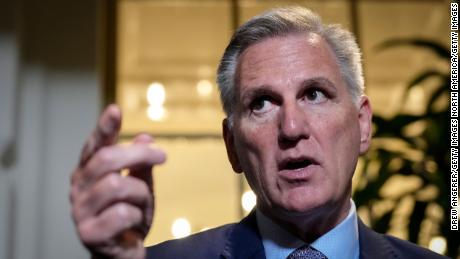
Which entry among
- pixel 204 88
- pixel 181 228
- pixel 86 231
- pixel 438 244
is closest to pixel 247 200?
pixel 181 228

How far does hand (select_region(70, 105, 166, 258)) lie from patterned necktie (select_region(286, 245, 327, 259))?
0.41m

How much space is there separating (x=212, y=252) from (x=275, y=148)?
202 millimetres

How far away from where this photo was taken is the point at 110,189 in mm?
604

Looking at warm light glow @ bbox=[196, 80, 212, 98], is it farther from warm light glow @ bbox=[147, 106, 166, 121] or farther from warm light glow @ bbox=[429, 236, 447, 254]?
warm light glow @ bbox=[429, 236, 447, 254]

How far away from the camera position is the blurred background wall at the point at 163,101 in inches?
60.4

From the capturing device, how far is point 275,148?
98cm

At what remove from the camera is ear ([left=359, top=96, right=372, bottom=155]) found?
110 centimetres

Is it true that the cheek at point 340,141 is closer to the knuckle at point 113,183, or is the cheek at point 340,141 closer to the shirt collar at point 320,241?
the shirt collar at point 320,241

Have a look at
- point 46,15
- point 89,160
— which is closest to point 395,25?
point 46,15

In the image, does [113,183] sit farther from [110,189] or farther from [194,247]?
[194,247]

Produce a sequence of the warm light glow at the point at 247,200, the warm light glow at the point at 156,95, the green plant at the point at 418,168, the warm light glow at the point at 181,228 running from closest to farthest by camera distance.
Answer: the green plant at the point at 418,168, the warm light glow at the point at 247,200, the warm light glow at the point at 181,228, the warm light glow at the point at 156,95

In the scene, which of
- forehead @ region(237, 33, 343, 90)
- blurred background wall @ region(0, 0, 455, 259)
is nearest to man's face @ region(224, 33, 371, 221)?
forehead @ region(237, 33, 343, 90)

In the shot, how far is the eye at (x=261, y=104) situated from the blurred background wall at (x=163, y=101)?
0.32 meters

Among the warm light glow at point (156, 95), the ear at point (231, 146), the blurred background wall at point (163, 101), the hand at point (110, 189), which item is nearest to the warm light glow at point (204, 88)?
the blurred background wall at point (163, 101)
